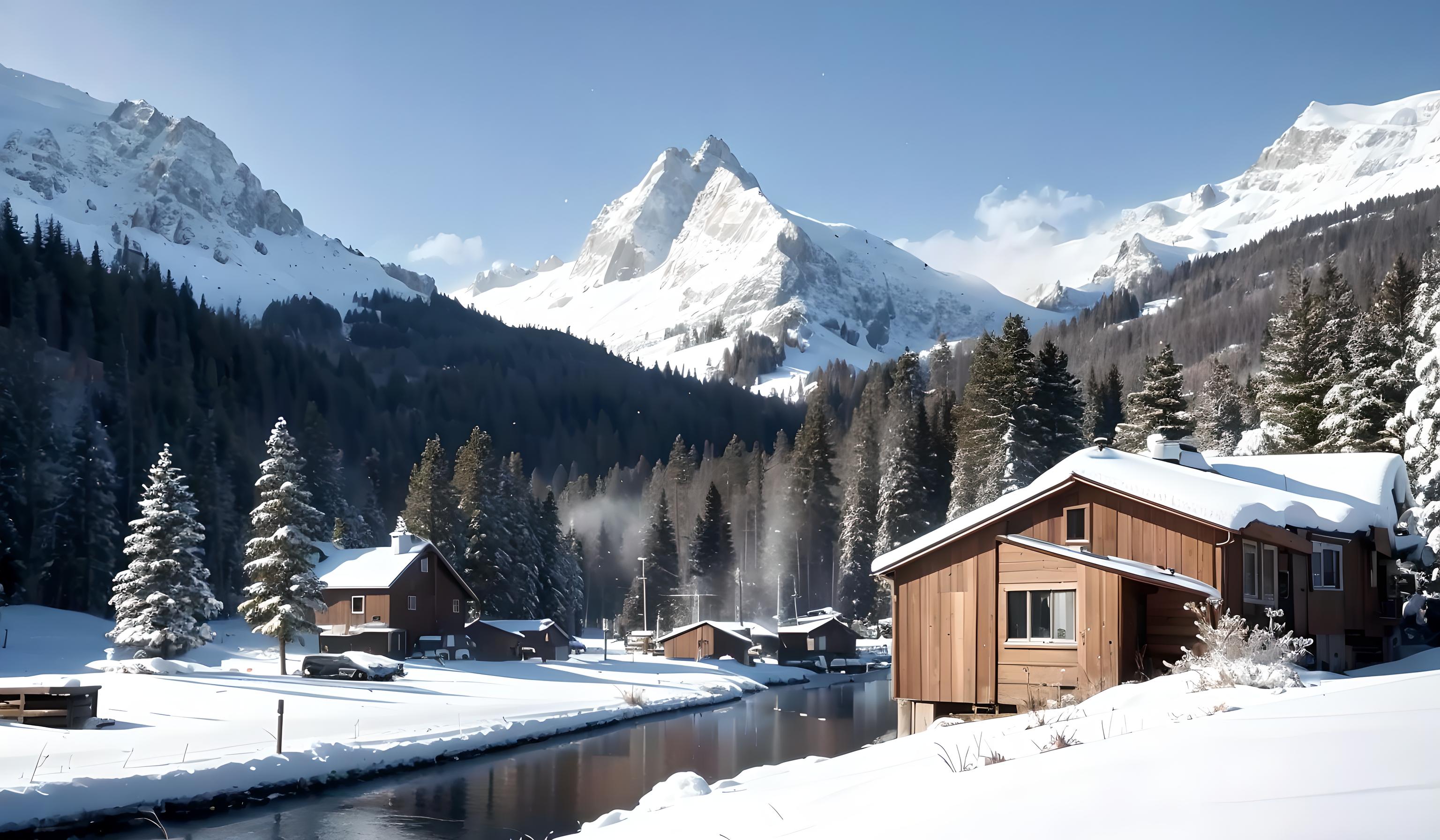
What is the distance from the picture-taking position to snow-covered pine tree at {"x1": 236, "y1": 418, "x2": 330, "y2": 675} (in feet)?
171

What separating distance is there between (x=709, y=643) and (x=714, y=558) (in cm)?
1690

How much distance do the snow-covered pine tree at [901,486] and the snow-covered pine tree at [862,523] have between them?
1715mm

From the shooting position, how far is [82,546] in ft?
222

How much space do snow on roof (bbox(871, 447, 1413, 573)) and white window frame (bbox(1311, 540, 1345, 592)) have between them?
2.19 ft

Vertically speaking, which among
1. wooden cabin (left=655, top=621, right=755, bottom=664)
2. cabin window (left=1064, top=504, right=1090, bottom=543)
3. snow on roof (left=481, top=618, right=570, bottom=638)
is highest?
cabin window (left=1064, top=504, right=1090, bottom=543)

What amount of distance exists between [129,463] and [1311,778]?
90.8 metres

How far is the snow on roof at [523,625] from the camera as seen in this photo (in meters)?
68.7

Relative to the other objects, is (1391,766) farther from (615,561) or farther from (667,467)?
(667,467)

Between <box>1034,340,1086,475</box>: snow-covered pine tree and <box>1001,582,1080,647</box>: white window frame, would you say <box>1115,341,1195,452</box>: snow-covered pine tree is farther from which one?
<box>1001,582,1080,647</box>: white window frame

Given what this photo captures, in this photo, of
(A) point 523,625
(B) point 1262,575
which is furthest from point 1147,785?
(A) point 523,625

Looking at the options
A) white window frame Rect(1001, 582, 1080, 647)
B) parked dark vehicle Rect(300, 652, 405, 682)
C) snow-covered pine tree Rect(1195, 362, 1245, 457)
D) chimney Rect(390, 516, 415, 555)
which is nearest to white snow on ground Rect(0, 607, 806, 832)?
parked dark vehicle Rect(300, 652, 405, 682)

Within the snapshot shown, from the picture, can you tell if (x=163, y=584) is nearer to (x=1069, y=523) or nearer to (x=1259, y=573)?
(x=1069, y=523)

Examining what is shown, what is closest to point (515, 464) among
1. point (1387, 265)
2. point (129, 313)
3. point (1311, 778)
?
point (129, 313)

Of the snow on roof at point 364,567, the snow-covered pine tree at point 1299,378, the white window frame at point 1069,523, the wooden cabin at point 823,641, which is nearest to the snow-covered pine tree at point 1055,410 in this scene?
the snow-covered pine tree at point 1299,378
